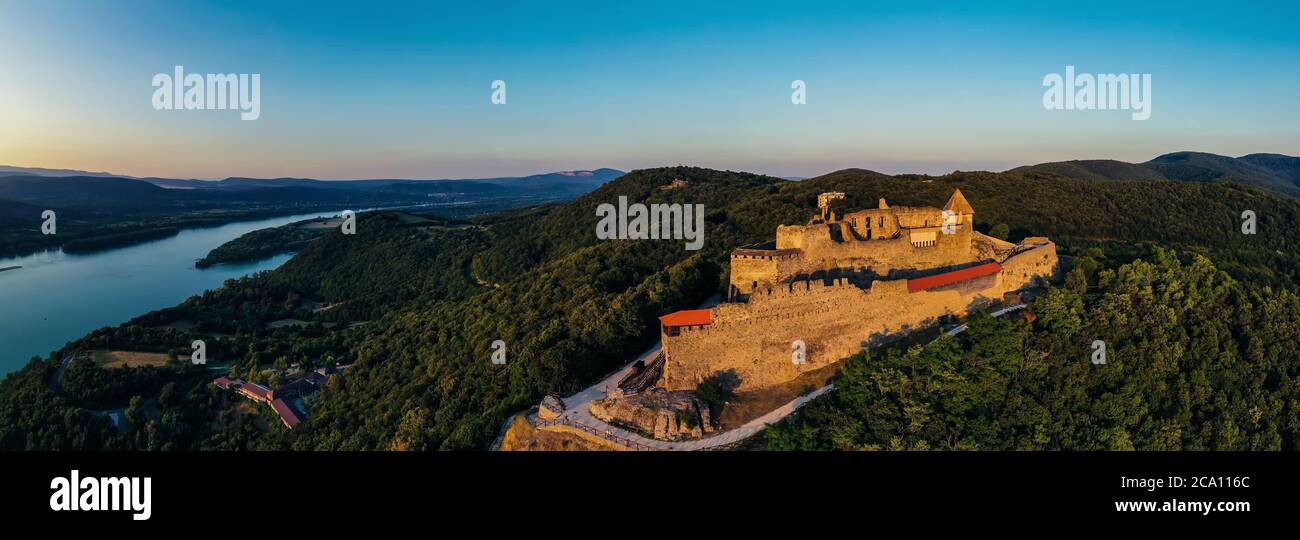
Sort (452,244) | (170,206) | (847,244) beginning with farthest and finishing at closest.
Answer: (170,206), (452,244), (847,244)

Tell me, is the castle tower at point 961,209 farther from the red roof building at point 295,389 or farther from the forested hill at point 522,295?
the red roof building at point 295,389

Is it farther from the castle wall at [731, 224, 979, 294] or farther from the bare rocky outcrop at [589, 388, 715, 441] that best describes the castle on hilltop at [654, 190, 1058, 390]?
the bare rocky outcrop at [589, 388, 715, 441]

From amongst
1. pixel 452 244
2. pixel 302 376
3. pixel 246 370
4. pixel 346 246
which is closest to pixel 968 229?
pixel 302 376

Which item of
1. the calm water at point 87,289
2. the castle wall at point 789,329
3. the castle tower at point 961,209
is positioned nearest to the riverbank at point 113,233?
the calm water at point 87,289

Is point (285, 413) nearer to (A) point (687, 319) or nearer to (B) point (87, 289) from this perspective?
(A) point (687, 319)

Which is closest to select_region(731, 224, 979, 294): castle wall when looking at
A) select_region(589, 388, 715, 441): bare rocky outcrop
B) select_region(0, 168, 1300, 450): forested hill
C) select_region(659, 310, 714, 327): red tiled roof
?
select_region(659, 310, 714, 327): red tiled roof
